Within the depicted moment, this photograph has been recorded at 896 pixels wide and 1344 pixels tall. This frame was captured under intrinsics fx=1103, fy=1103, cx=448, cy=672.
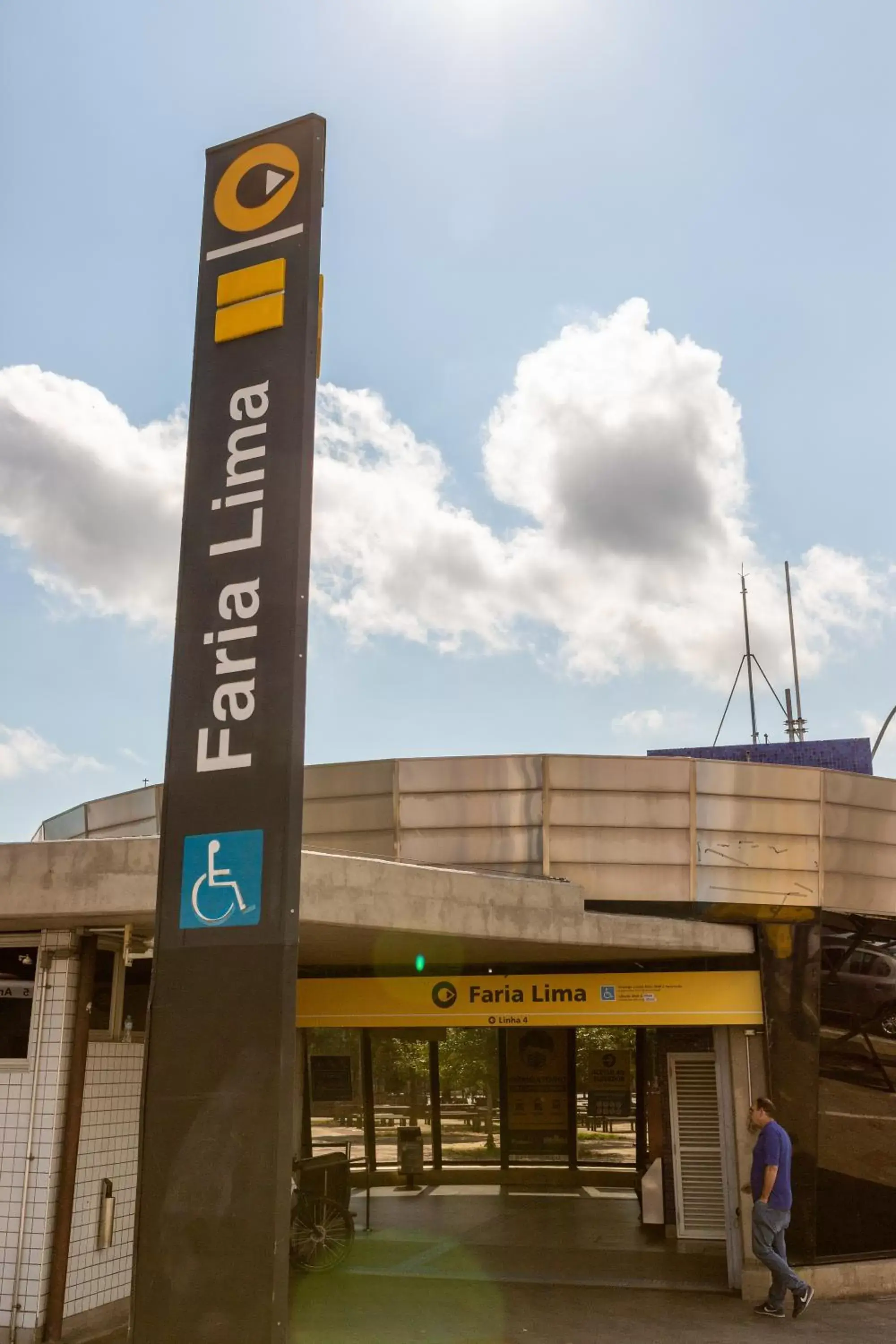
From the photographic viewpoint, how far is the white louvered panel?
1478cm

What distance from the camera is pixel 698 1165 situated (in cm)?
1488

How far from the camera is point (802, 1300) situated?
11.1 metres

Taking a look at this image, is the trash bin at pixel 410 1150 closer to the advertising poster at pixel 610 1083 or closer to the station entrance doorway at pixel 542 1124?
the station entrance doorway at pixel 542 1124

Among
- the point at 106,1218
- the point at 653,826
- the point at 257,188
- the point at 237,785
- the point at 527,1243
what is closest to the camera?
the point at 237,785

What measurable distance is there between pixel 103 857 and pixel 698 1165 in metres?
9.90

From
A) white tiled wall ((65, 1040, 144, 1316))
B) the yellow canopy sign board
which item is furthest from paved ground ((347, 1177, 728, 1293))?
white tiled wall ((65, 1040, 144, 1316))

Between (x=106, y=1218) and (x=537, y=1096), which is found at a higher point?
(x=537, y=1096)

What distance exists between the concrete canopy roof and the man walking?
211cm

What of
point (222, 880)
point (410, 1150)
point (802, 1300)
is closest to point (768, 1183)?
point (802, 1300)

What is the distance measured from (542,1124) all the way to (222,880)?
15532mm

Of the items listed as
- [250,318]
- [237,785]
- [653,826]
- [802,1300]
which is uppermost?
[250,318]

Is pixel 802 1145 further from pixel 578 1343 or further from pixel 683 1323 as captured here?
pixel 578 1343

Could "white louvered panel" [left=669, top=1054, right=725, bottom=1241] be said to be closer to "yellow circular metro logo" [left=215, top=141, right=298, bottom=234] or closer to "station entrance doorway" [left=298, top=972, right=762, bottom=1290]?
"station entrance doorway" [left=298, top=972, right=762, bottom=1290]

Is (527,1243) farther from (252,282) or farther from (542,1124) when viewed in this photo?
(252,282)
